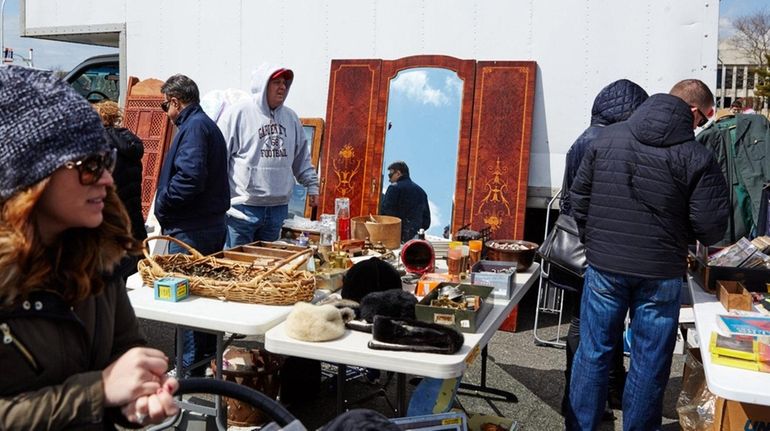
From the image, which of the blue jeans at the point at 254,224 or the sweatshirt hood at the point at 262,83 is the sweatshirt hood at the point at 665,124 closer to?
the sweatshirt hood at the point at 262,83

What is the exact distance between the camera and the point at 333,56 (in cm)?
619

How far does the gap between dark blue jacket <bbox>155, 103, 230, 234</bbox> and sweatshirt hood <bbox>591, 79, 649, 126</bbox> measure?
216 cm

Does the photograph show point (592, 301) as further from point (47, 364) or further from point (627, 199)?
point (47, 364)

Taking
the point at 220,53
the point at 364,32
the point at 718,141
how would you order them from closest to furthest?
1. the point at 718,141
2. the point at 364,32
3. the point at 220,53

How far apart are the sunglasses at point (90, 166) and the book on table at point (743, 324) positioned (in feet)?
7.09

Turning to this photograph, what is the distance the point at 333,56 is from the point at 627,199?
3718 mm

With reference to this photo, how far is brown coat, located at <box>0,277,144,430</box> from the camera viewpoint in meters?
1.20

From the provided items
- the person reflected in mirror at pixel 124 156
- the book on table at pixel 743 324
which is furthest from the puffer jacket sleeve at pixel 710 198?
the person reflected in mirror at pixel 124 156

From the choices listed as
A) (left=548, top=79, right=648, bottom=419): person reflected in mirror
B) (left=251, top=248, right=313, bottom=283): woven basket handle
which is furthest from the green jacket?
(left=251, top=248, right=313, bottom=283): woven basket handle

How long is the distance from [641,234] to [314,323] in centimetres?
151

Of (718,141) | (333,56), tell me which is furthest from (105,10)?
(718,141)

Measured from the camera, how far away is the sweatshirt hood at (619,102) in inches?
147

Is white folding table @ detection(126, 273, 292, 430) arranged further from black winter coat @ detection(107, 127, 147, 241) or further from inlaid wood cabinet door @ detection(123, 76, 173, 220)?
inlaid wood cabinet door @ detection(123, 76, 173, 220)

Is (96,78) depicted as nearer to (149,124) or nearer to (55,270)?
(149,124)
